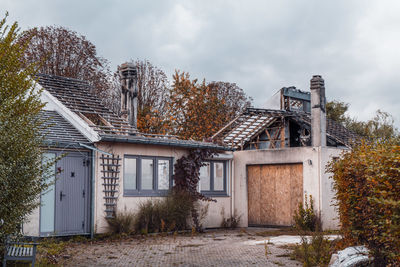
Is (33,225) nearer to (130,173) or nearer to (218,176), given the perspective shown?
(130,173)

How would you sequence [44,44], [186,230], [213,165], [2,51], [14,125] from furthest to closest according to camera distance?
[44,44]
[213,165]
[186,230]
[2,51]
[14,125]

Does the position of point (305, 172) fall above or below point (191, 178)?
above

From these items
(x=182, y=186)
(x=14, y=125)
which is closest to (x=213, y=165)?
(x=182, y=186)

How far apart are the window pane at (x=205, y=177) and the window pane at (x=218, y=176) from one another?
1.24 ft

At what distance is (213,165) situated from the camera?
18.6 metres

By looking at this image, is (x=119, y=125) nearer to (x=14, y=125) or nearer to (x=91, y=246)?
(x=91, y=246)

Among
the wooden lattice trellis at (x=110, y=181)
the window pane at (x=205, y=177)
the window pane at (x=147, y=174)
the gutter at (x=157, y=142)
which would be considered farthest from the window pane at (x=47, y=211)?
the window pane at (x=205, y=177)

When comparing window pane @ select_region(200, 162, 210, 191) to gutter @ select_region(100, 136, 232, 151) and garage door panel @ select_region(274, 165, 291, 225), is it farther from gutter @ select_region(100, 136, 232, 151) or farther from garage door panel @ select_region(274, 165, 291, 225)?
garage door panel @ select_region(274, 165, 291, 225)

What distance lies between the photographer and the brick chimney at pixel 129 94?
771 inches

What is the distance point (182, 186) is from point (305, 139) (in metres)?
7.86

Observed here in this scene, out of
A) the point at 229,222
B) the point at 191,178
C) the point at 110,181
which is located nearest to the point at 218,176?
the point at 229,222

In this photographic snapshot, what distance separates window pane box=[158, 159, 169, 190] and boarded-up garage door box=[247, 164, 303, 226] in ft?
11.7

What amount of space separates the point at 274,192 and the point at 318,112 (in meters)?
3.16

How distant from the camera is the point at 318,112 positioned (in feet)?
59.1
